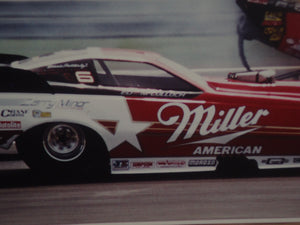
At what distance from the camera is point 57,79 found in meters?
5.40

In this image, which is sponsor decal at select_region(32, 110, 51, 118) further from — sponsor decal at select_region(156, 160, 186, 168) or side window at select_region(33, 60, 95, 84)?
sponsor decal at select_region(156, 160, 186, 168)

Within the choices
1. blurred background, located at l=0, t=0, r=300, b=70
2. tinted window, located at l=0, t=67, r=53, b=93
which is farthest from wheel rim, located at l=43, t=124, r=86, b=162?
blurred background, located at l=0, t=0, r=300, b=70

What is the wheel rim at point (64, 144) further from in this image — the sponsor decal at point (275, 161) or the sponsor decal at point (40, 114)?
the sponsor decal at point (275, 161)

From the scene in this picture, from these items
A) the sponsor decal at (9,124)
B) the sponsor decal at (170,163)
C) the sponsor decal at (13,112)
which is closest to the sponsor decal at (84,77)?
the sponsor decal at (13,112)

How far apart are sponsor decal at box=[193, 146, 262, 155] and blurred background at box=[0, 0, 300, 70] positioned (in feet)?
11.5

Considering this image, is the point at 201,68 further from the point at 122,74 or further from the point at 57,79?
the point at 57,79

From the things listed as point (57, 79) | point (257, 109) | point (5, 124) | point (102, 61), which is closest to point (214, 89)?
point (257, 109)

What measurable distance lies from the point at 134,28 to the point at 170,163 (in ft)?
12.2

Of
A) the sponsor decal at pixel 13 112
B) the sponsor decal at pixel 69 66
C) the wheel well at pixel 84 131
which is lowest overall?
the wheel well at pixel 84 131

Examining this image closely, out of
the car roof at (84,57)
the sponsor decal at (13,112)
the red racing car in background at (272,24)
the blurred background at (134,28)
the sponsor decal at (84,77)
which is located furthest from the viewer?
the red racing car in background at (272,24)

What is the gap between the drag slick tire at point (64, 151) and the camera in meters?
5.42

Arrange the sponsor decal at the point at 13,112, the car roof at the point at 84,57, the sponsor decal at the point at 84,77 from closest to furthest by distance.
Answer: the sponsor decal at the point at 13,112
the sponsor decal at the point at 84,77
the car roof at the point at 84,57

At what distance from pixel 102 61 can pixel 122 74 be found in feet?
2.51

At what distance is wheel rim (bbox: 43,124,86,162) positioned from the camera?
5.45m
